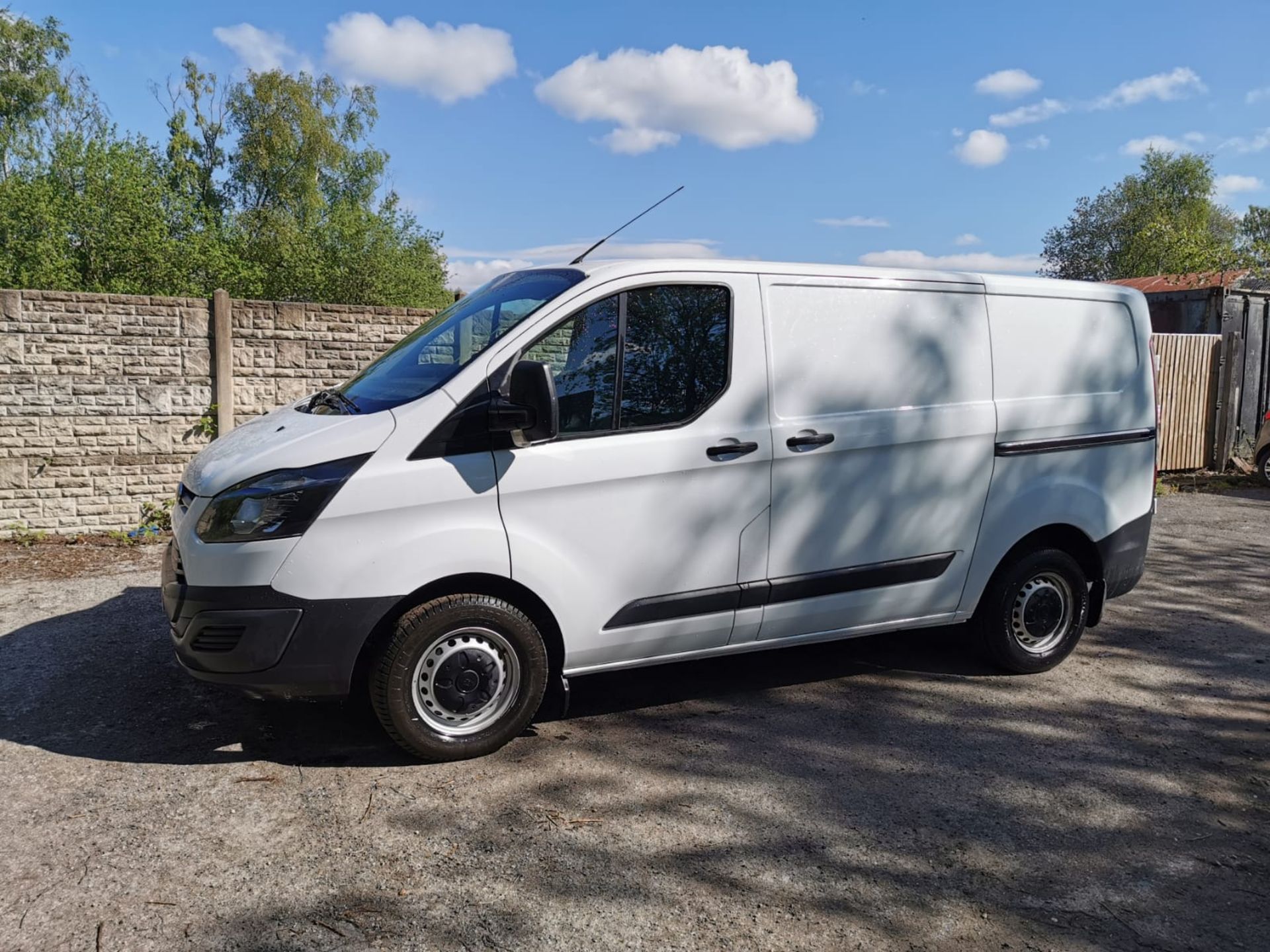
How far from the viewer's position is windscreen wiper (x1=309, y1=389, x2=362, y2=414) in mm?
4324

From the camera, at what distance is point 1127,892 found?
3197 mm

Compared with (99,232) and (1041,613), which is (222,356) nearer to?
(1041,613)

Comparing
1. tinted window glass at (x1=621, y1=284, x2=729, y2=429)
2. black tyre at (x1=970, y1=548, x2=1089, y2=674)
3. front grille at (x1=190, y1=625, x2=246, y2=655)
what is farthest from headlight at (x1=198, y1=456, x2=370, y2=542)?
black tyre at (x1=970, y1=548, x2=1089, y2=674)

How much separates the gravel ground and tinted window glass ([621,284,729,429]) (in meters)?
1.54

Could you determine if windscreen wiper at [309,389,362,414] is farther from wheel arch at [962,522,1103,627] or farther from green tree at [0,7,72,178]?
green tree at [0,7,72,178]

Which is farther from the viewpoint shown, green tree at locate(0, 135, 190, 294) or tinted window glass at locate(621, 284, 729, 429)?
green tree at locate(0, 135, 190, 294)

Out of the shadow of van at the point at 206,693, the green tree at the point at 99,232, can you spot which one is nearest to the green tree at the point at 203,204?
the green tree at the point at 99,232

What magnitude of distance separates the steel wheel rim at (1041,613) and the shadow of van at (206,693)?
12.1 inches

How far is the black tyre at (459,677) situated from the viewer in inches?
155

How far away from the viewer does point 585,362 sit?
422cm

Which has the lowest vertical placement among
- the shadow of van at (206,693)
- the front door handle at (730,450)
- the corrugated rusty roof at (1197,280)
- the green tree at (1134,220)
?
the shadow of van at (206,693)

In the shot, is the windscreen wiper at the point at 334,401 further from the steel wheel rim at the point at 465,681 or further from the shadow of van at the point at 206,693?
the shadow of van at the point at 206,693

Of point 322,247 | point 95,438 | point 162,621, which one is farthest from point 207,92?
point 162,621

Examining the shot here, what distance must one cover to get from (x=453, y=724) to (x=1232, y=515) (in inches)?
394
